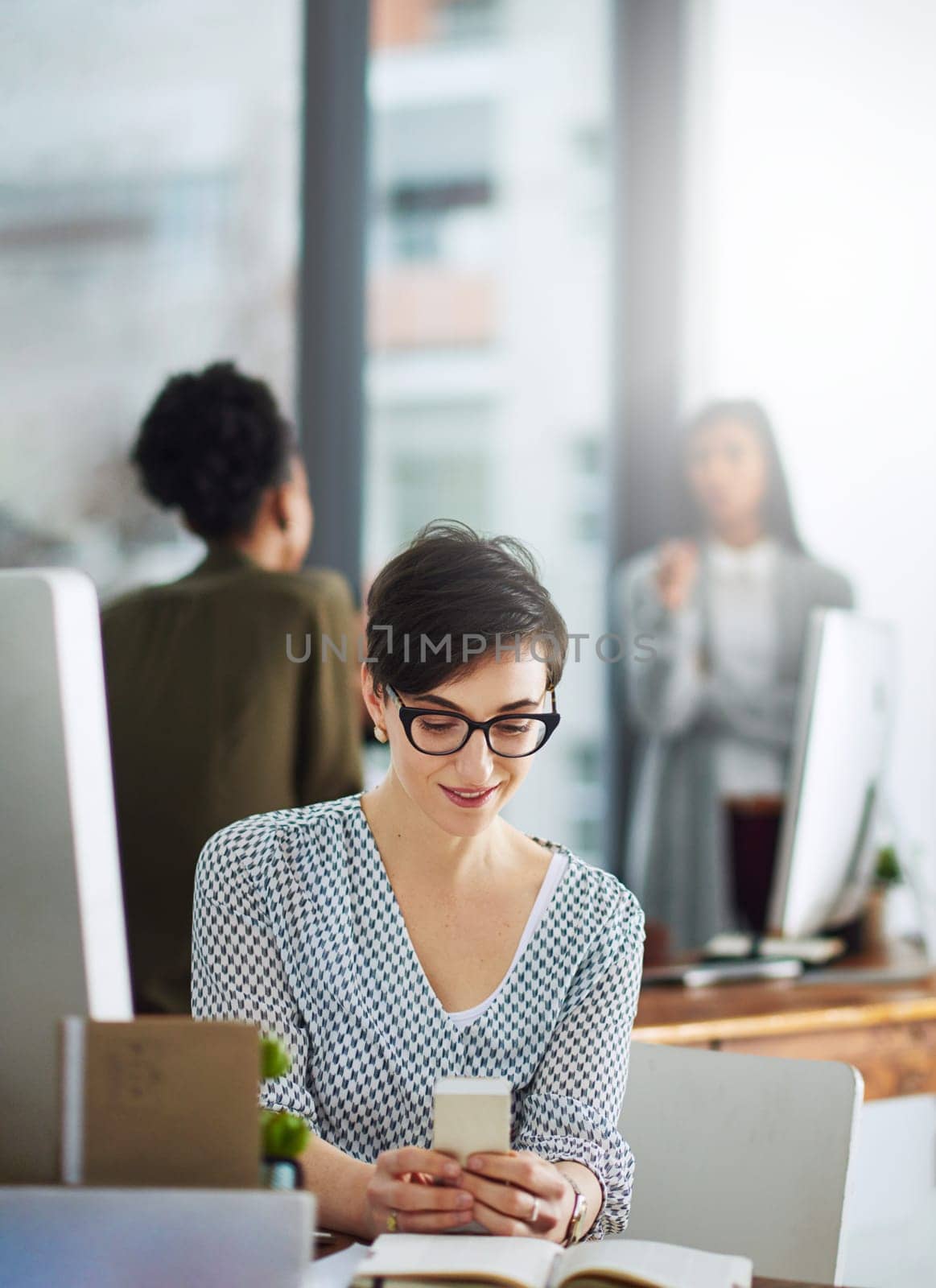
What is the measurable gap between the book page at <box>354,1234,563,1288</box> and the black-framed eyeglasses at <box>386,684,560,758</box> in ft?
1.38

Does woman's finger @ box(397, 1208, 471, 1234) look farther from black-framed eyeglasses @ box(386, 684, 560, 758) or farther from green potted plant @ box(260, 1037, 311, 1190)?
black-framed eyeglasses @ box(386, 684, 560, 758)

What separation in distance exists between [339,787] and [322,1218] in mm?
768

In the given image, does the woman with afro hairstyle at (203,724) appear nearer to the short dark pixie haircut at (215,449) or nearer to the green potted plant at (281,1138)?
the short dark pixie haircut at (215,449)

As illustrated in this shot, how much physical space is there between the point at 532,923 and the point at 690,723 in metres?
2.18

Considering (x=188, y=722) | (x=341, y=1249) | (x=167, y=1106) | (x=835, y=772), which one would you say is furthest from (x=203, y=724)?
(x=167, y=1106)

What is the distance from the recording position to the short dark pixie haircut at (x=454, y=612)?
1.22 metres

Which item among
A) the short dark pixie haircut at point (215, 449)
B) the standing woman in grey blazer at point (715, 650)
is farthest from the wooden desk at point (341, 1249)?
the standing woman in grey blazer at point (715, 650)

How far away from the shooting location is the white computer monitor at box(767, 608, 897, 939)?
1.94m

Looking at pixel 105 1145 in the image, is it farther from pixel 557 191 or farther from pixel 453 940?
pixel 557 191

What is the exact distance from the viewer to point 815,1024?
1827 mm

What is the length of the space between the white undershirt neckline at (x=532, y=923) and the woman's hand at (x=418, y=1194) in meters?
0.23

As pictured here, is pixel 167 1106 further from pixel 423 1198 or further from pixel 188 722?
pixel 188 722

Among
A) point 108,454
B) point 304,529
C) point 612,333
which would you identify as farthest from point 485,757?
point 612,333

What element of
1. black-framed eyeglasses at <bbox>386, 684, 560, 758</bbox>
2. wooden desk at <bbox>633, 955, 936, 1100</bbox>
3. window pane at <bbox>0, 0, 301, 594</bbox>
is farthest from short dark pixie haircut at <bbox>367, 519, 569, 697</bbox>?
window pane at <bbox>0, 0, 301, 594</bbox>
